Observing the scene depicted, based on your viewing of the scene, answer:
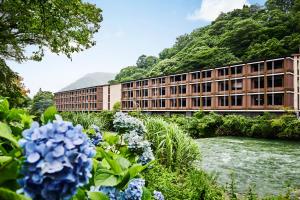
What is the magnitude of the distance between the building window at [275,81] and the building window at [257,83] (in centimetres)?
91

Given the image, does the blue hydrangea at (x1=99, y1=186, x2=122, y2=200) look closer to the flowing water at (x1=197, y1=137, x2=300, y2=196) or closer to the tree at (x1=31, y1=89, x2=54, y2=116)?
the flowing water at (x1=197, y1=137, x2=300, y2=196)

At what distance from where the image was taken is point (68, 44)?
14.6m

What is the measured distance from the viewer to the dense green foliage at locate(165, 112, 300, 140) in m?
30.7

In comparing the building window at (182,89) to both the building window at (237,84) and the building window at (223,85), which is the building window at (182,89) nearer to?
the building window at (223,85)

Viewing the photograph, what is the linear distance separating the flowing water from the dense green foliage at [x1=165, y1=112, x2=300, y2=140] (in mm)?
7986

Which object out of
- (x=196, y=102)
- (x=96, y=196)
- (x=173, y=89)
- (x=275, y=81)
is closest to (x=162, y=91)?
(x=173, y=89)

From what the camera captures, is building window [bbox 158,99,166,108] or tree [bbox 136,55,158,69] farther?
tree [bbox 136,55,158,69]

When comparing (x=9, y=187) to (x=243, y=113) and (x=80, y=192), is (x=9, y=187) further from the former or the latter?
(x=243, y=113)

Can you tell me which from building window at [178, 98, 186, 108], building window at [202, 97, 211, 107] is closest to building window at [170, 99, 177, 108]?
building window at [178, 98, 186, 108]

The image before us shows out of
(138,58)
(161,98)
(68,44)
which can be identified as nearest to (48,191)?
(68,44)

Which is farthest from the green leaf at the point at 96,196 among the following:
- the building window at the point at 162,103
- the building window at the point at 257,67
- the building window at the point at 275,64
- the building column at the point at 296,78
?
the building window at the point at 162,103

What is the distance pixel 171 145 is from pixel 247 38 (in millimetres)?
57553

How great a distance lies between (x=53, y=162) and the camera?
41.3 inches

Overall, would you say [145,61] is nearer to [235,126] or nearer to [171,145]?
[235,126]
